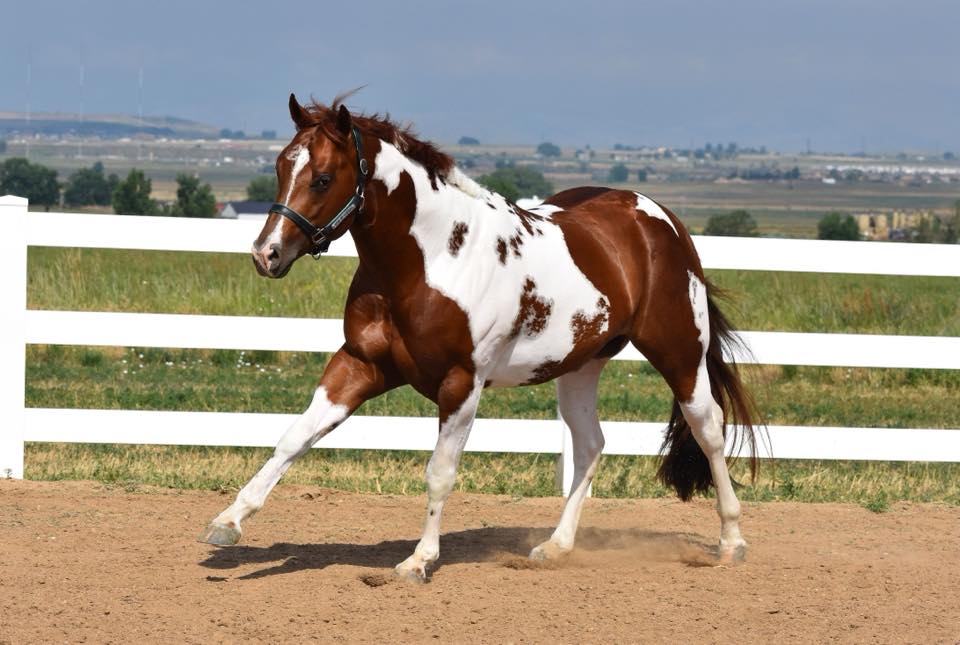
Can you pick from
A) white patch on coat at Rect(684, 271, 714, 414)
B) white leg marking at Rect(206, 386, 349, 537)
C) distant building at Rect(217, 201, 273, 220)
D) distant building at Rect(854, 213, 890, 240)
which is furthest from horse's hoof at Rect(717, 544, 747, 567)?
distant building at Rect(854, 213, 890, 240)

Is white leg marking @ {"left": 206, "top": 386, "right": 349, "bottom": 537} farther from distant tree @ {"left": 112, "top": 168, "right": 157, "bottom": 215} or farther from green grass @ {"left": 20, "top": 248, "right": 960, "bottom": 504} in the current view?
distant tree @ {"left": 112, "top": 168, "right": 157, "bottom": 215}

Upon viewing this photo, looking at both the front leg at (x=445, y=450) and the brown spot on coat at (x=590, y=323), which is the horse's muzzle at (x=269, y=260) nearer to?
the front leg at (x=445, y=450)

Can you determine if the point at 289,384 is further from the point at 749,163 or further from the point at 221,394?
the point at 749,163

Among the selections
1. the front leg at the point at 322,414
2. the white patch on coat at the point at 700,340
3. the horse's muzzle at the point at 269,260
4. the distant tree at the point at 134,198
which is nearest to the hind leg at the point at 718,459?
the white patch on coat at the point at 700,340

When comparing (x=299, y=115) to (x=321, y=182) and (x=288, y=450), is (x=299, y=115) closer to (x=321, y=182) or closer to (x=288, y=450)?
(x=321, y=182)

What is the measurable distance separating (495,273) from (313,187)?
2.91ft

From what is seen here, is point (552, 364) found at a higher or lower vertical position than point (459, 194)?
lower

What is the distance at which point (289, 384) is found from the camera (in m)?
11.8

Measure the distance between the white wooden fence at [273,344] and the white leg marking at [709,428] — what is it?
58.9 inches

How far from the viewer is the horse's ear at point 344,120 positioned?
17.0ft

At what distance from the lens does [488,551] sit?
6.47 meters

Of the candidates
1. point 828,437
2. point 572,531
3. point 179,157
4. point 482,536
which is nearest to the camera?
point 572,531

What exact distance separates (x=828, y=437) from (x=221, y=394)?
16.1 feet

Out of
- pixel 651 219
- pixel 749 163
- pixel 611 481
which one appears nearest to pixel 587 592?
pixel 651 219
